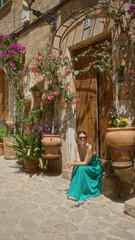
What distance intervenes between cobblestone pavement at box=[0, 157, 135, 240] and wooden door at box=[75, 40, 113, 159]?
1167mm

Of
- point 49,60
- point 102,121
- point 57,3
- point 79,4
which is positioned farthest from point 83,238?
point 57,3

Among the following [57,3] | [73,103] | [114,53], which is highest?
[57,3]

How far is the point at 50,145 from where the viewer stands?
4.34 meters

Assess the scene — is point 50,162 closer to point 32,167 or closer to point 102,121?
point 32,167

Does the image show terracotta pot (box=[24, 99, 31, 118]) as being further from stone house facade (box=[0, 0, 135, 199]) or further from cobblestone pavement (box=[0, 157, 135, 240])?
cobblestone pavement (box=[0, 157, 135, 240])

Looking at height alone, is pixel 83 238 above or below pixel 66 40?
below

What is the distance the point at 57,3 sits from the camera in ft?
16.4

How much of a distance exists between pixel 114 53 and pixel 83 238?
9.49ft

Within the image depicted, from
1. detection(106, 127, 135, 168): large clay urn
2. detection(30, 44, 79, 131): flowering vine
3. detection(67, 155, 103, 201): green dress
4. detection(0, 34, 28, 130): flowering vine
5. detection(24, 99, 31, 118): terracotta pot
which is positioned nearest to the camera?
detection(106, 127, 135, 168): large clay urn

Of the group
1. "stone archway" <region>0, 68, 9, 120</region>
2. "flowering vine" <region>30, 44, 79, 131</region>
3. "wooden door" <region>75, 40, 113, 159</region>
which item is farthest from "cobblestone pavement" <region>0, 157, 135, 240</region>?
"stone archway" <region>0, 68, 9, 120</region>

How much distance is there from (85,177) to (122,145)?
86 centimetres

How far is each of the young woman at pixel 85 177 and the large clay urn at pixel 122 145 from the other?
52 cm

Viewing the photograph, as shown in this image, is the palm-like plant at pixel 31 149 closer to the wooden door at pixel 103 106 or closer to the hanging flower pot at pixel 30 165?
the hanging flower pot at pixel 30 165

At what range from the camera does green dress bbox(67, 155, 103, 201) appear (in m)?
3.33
